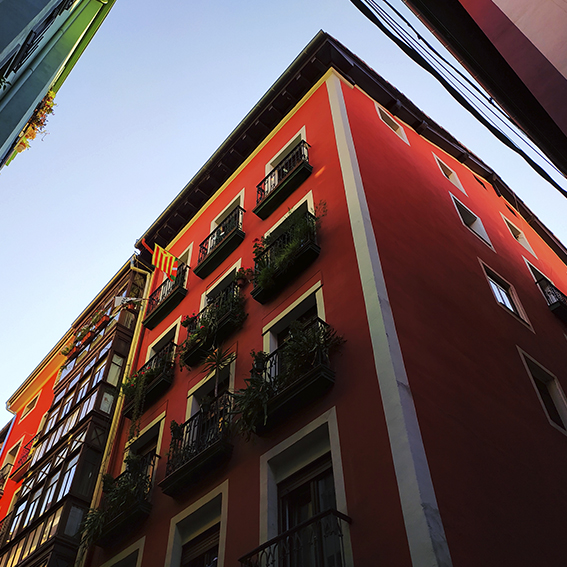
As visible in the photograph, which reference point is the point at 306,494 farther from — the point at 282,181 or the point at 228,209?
the point at 228,209

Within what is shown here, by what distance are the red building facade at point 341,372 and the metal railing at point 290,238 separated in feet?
0.19

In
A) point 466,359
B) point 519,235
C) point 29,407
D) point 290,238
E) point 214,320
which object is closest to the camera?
point 466,359

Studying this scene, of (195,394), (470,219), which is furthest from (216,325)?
(470,219)

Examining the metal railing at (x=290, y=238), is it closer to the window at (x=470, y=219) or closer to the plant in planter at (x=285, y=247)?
the plant in planter at (x=285, y=247)

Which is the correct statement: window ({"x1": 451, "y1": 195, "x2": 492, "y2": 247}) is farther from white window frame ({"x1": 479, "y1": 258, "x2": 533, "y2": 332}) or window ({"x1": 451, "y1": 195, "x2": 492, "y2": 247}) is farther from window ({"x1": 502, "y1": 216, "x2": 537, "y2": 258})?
window ({"x1": 502, "y1": 216, "x2": 537, "y2": 258})

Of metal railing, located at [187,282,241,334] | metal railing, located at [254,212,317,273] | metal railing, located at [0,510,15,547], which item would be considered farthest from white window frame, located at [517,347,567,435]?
metal railing, located at [0,510,15,547]

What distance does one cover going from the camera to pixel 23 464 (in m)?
24.9

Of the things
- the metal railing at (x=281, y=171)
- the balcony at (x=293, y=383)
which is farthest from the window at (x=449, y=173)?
the balcony at (x=293, y=383)

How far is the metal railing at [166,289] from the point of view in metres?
20.7

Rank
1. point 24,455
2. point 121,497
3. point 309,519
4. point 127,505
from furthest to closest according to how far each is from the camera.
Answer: point 24,455
point 121,497
point 127,505
point 309,519

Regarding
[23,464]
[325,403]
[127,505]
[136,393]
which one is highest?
[23,464]

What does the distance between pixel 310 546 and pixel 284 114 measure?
1626 centimetres

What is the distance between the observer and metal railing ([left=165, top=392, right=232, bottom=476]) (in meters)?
13.0

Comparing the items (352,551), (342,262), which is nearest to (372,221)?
(342,262)
